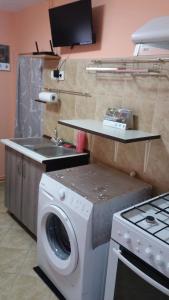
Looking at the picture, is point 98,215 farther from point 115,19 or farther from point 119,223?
point 115,19

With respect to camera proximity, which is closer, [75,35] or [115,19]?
[115,19]

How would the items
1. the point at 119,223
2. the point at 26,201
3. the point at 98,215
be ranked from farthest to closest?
the point at 26,201 < the point at 98,215 < the point at 119,223

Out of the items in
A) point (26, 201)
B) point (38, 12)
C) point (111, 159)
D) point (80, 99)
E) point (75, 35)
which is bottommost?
point (26, 201)

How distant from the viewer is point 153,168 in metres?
1.88

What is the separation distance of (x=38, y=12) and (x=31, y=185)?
6.53 feet

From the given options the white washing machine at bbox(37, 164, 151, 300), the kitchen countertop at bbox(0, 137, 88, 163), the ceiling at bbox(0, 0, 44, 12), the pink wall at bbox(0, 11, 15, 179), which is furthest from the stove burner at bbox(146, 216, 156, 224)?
the pink wall at bbox(0, 11, 15, 179)

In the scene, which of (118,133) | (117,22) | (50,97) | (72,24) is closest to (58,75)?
(50,97)

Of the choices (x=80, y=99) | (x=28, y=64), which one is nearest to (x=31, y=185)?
(x=80, y=99)

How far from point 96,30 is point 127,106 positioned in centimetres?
75

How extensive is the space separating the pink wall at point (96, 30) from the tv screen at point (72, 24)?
0.32 feet

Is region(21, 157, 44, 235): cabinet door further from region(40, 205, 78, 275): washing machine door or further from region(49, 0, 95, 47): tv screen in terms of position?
region(49, 0, 95, 47): tv screen

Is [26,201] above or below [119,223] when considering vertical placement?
below

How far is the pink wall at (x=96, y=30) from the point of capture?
1876 mm

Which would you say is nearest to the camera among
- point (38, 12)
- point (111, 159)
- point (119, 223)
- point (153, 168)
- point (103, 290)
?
point (119, 223)
